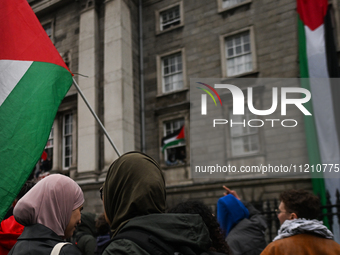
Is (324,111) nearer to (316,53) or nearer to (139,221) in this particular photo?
(316,53)

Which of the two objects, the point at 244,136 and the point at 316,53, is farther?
the point at 244,136

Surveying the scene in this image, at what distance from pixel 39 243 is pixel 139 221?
0.90m

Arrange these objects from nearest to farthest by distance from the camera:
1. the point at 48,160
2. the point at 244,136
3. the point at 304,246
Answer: the point at 304,246
the point at 244,136
the point at 48,160

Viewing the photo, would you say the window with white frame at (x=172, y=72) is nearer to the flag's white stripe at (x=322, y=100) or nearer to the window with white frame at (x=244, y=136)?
the window with white frame at (x=244, y=136)

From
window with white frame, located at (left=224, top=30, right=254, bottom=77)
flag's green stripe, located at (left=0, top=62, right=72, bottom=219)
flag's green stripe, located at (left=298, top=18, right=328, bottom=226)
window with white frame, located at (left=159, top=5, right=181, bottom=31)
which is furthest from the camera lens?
window with white frame, located at (left=159, top=5, right=181, bottom=31)

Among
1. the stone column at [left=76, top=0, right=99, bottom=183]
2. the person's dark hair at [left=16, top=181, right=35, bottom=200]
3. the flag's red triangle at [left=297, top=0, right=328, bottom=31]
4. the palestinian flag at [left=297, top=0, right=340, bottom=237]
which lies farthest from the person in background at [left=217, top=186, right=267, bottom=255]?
the stone column at [left=76, top=0, right=99, bottom=183]

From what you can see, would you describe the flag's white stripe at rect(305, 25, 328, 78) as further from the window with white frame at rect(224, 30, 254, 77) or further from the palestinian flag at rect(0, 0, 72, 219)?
the palestinian flag at rect(0, 0, 72, 219)

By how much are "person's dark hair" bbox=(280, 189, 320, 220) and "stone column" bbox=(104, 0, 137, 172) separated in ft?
37.2

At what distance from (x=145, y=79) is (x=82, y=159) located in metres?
4.66

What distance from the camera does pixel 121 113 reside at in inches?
563

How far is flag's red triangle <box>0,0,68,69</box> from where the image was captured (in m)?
4.58

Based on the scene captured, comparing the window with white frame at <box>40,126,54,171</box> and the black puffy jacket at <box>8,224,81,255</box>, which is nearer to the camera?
the black puffy jacket at <box>8,224,81,255</box>

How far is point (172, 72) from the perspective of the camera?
1550cm

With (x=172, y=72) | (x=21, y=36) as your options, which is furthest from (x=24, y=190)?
(x=172, y=72)
